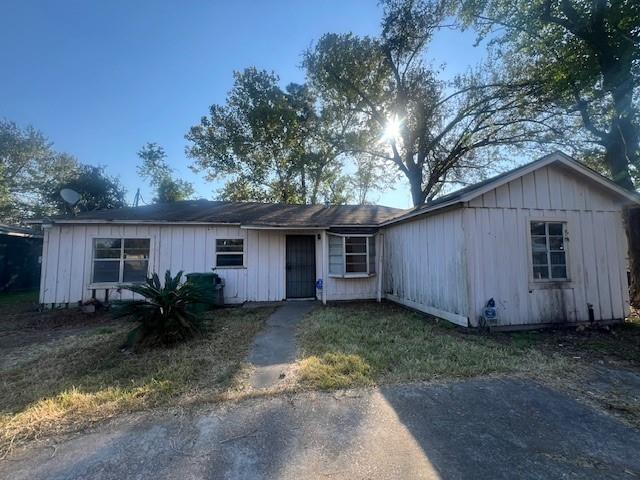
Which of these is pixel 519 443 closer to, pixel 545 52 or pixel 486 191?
pixel 486 191

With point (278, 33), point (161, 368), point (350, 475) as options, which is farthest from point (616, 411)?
point (278, 33)

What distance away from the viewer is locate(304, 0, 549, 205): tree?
15773 millimetres

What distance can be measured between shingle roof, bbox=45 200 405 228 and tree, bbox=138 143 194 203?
40.6ft

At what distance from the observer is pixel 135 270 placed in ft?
31.1

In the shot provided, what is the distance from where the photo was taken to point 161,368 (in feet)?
14.4

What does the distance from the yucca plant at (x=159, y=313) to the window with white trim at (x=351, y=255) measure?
5.29 meters

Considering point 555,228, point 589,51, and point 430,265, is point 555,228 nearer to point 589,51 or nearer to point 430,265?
point 430,265

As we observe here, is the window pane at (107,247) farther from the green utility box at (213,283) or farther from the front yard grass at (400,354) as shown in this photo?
the front yard grass at (400,354)

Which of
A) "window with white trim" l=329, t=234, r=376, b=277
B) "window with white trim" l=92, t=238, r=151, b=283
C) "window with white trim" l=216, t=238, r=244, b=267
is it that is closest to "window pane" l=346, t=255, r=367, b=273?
"window with white trim" l=329, t=234, r=376, b=277

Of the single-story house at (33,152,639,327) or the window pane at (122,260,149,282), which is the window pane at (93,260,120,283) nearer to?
the single-story house at (33,152,639,327)

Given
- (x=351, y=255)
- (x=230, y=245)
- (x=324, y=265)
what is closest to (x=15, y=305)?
(x=230, y=245)

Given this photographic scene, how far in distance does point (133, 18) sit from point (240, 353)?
964 centimetres

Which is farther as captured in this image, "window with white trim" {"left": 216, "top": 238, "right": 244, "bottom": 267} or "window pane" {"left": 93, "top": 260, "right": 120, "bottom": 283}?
"window with white trim" {"left": 216, "top": 238, "right": 244, "bottom": 267}

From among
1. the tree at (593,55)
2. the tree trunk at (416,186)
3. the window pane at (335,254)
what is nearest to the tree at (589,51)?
the tree at (593,55)
